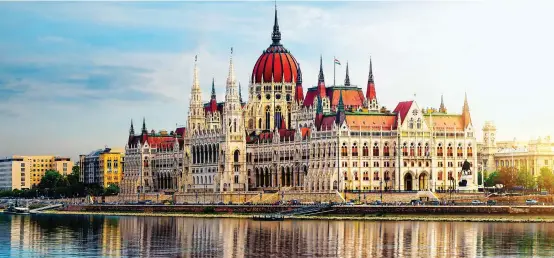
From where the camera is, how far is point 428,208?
175000 millimetres

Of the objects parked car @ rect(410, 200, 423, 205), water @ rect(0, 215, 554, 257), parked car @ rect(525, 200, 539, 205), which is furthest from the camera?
parked car @ rect(410, 200, 423, 205)

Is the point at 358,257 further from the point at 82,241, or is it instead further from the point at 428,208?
the point at 428,208

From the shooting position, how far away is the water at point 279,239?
12344 centimetres

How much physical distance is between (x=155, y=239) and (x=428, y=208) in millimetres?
46801

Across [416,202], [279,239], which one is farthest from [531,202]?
[279,239]

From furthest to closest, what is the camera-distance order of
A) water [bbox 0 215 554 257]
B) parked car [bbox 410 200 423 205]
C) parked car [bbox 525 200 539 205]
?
parked car [bbox 410 200 423 205], parked car [bbox 525 200 539 205], water [bbox 0 215 554 257]

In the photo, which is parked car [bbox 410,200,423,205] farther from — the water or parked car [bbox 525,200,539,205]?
the water

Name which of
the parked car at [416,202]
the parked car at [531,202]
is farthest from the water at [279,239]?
the parked car at [416,202]

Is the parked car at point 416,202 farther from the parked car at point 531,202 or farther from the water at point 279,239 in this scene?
the water at point 279,239

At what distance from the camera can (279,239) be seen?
451 ft

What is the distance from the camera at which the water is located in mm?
123438

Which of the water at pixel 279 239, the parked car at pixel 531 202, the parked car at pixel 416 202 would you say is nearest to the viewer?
the water at pixel 279 239

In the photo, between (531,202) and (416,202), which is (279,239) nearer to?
(531,202)

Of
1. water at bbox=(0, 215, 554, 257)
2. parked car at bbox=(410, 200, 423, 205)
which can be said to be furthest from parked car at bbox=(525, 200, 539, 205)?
water at bbox=(0, 215, 554, 257)
